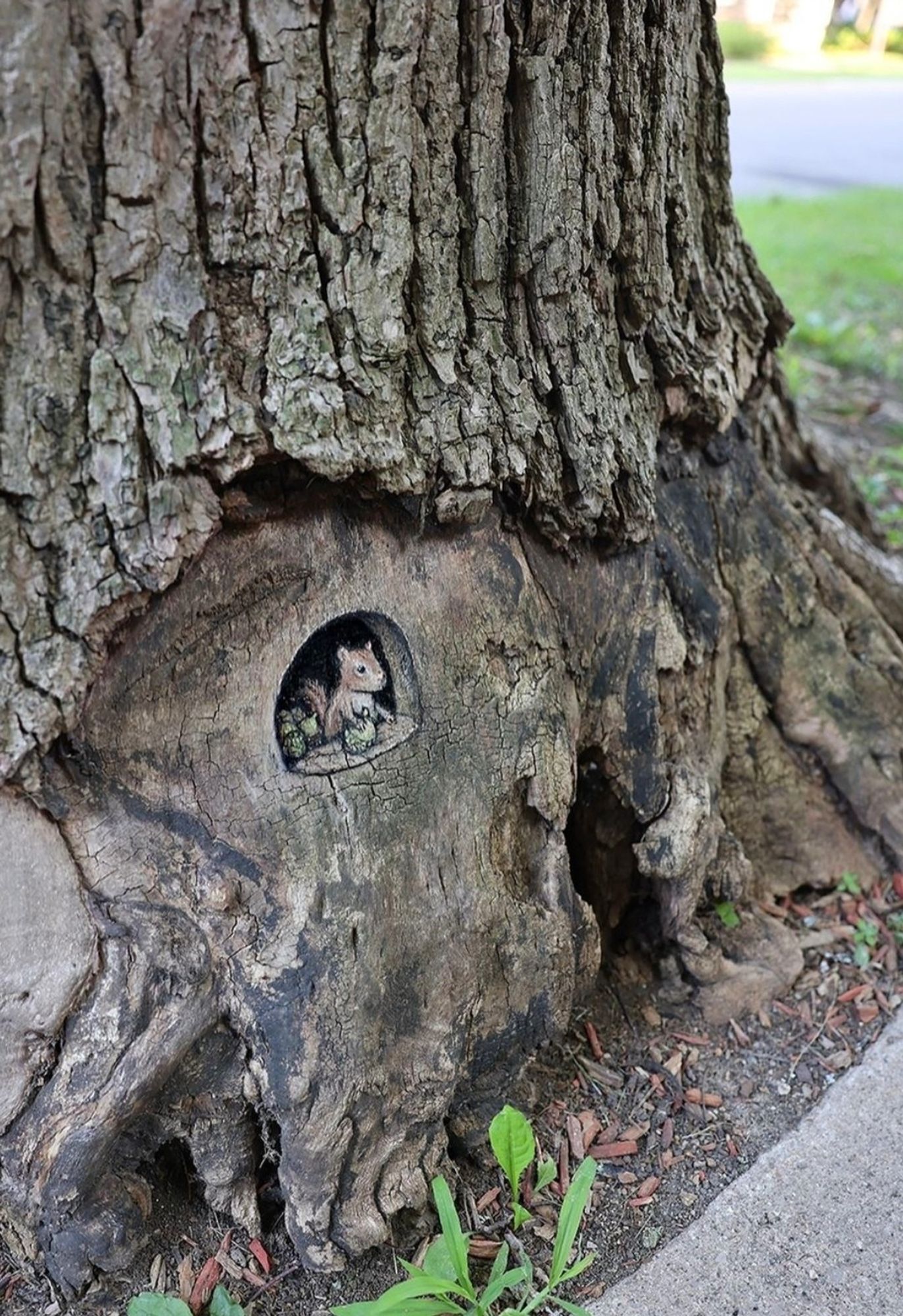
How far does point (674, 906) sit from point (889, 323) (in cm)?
525

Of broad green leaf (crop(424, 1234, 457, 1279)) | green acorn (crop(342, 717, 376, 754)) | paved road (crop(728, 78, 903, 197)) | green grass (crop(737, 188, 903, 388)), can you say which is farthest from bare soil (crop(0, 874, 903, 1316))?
paved road (crop(728, 78, 903, 197))

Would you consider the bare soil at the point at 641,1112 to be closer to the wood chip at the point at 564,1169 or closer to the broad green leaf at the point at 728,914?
the wood chip at the point at 564,1169

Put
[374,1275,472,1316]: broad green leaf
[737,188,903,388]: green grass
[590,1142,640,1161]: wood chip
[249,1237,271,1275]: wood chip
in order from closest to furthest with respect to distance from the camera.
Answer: [374,1275,472,1316]: broad green leaf → [249,1237,271,1275]: wood chip → [590,1142,640,1161]: wood chip → [737,188,903,388]: green grass

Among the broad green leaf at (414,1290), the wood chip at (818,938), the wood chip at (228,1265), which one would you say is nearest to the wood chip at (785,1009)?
the wood chip at (818,938)

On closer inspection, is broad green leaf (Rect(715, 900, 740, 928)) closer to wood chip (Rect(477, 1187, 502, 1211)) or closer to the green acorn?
wood chip (Rect(477, 1187, 502, 1211))

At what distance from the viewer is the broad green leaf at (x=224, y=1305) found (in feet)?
6.47

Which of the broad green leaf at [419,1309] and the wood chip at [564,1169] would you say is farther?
the wood chip at [564,1169]

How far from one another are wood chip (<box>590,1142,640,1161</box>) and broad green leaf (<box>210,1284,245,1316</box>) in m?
0.74

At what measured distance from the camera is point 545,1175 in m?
2.19

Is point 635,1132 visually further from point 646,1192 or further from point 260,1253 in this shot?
point 260,1253

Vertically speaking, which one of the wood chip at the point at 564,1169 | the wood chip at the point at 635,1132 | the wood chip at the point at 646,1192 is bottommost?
the wood chip at the point at 564,1169

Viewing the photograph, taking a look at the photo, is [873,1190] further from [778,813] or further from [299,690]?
[299,690]

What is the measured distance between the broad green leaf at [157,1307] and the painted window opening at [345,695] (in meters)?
0.95

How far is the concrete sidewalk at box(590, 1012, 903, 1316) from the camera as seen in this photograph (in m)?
1.99
